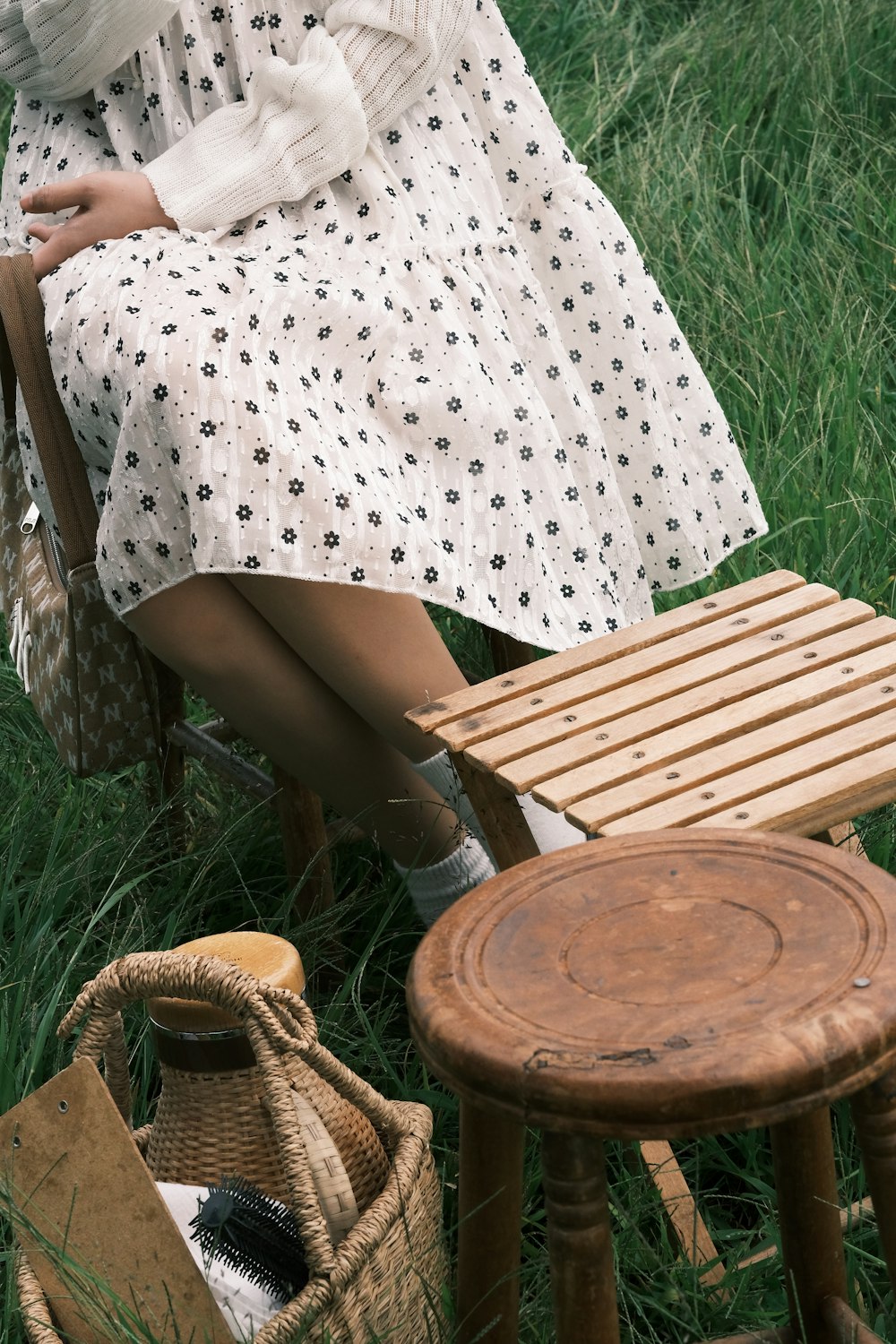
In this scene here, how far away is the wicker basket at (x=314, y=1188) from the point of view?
53.8 inches

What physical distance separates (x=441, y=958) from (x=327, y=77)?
1.29 meters

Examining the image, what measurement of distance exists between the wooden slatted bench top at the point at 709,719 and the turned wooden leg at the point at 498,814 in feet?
0.10

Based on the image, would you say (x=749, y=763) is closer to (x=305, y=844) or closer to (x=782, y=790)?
(x=782, y=790)

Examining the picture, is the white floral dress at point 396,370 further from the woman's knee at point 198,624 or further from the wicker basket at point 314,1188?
the wicker basket at point 314,1188

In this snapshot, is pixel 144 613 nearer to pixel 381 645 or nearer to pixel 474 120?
pixel 381 645

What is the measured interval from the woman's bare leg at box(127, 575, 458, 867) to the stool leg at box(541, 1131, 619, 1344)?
872 mm

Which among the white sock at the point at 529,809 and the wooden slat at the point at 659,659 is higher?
the wooden slat at the point at 659,659

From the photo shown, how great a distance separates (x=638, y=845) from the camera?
132cm

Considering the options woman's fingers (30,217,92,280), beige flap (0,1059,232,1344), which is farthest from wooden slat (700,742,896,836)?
woman's fingers (30,217,92,280)

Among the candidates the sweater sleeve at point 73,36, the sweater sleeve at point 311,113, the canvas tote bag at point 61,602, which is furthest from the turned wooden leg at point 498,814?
the sweater sleeve at point 73,36

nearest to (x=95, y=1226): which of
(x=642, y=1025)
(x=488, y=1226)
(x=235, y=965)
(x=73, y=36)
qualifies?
(x=235, y=965)

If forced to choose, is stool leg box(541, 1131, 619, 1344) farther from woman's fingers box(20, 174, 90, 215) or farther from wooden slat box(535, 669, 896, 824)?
woman's fingers box(20, 174, 90, 215)

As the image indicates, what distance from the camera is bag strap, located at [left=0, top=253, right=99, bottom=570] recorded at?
2039mm

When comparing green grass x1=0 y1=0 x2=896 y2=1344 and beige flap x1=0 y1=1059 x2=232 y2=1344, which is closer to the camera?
beige flap x1=0 y1=1059 x2=232 y2=1344
